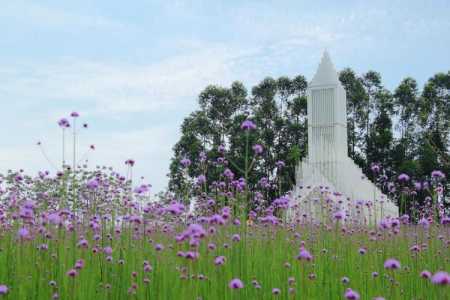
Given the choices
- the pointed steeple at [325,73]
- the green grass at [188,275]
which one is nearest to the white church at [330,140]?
the pointed steeple at [325,73]

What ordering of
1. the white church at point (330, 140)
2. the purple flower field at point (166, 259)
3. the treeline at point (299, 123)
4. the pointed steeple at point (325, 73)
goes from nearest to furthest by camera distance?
the purple flower field at point (166, 259)
the white church at point (330, 140)
the pointed steeple at point (325, 73)
the treeline at point (299, 123)

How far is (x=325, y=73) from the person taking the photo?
2392 cm

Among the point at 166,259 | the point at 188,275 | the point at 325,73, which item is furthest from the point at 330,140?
the point at 188,275

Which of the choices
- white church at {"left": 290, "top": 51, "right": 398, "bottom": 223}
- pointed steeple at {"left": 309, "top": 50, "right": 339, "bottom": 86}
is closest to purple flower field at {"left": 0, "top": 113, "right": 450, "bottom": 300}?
white church at {"left": 290, "top": 51, "right": 398, "bottom": 223}

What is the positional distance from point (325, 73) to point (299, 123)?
700 cm

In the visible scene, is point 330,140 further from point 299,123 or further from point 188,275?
point 188,275

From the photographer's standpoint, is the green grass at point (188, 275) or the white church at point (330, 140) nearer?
the green grass at point (188, 275)

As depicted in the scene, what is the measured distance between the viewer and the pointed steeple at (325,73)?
23.6 metres

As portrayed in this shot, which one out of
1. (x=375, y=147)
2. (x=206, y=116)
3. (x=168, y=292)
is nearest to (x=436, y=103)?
(x=375, y=147)

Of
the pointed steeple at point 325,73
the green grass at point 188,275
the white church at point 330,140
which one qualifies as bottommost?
the green grass at point 188,275

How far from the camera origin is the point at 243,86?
1265 inches

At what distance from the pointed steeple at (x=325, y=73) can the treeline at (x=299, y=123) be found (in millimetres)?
5796

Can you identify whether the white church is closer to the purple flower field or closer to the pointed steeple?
the pointed steeple

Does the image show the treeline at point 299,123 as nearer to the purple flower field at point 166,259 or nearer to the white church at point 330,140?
the white church at point 330,140
